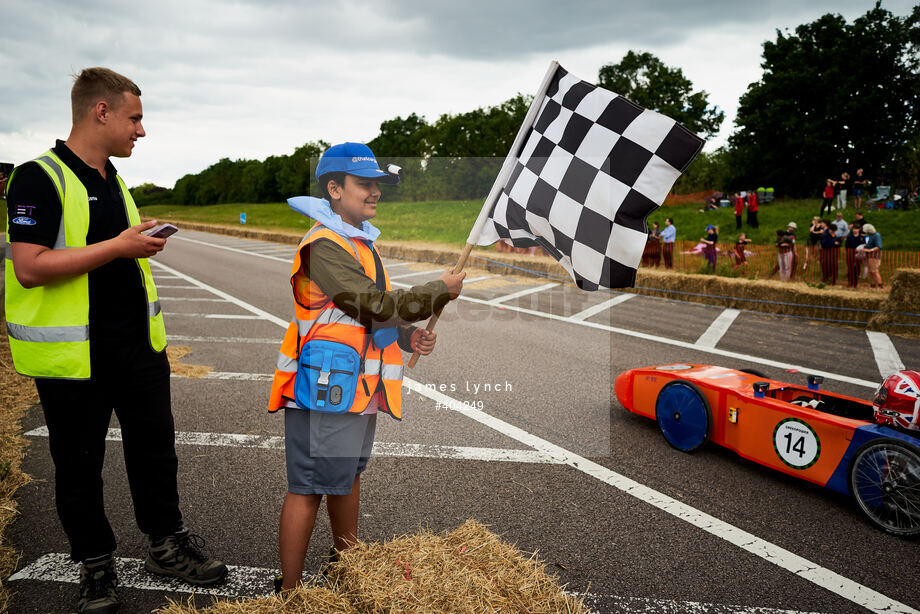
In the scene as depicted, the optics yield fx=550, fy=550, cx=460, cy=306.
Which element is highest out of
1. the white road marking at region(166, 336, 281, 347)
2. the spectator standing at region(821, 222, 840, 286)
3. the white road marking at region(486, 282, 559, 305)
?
the spectator standing at region(821, 222, 840, 286)

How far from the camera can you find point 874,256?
1155 cm

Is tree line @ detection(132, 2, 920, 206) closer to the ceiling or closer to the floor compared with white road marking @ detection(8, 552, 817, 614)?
closer to the ceiling

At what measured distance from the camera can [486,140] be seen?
49562 mm

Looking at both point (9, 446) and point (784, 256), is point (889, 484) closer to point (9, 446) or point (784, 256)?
point (9, 446)

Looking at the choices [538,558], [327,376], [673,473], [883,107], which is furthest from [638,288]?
[883,107]

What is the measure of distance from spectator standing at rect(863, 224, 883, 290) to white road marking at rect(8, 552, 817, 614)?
37.6 ft

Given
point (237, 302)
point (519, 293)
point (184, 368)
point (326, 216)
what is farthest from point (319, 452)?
point (519, 293)

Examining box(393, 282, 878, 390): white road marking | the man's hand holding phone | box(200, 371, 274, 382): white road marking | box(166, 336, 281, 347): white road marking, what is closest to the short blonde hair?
the man's hand holding phone

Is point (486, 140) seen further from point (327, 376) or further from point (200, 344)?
point (327, 376)

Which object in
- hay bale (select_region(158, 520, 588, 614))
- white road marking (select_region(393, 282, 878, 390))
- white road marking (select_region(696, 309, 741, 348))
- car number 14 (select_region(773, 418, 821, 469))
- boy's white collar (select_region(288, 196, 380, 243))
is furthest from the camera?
white road marking (select_region(696, 309, 741, 348))

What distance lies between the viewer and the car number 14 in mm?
3740

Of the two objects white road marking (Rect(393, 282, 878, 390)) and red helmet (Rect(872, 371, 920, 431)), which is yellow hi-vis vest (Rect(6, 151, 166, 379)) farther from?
white road marking (Rect(393, 282, 878, 390))

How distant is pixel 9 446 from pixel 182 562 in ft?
7.98

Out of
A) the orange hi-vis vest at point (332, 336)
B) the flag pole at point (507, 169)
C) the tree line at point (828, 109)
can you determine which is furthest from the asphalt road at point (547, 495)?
the tree line at point (828, 109)
